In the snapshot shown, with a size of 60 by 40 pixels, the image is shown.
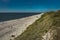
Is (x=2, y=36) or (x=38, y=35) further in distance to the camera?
(x=2, y=36)

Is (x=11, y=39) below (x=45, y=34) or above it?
below

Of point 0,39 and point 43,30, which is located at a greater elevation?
point 43,30

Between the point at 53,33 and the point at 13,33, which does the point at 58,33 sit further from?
the point at 13,33

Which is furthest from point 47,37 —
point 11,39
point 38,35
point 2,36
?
point 2,36

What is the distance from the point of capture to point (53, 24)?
15797 mm

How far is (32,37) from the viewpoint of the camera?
644 inches

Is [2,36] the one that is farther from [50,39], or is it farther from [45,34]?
[50,39]

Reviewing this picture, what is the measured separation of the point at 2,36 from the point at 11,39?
6.67 feet

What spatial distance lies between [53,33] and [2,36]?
8.84m

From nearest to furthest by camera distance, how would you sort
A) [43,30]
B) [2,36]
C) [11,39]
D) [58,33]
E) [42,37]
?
[58,33] < [42,37] < [43,30] < [11,39] < [2,36]

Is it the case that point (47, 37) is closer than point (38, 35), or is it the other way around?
point (47, 37)

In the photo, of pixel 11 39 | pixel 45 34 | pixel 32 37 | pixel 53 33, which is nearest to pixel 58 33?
pixel 53 33

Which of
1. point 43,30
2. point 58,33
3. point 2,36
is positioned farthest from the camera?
point 2,36

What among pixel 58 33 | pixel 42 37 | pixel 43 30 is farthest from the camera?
pixel 43 30
